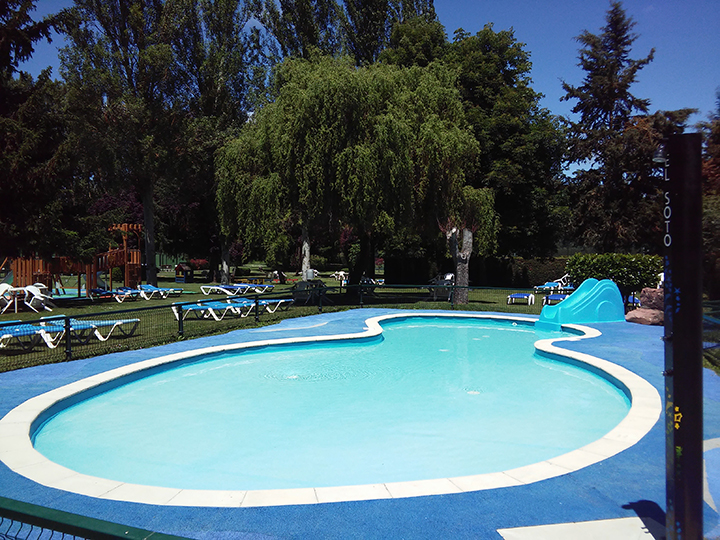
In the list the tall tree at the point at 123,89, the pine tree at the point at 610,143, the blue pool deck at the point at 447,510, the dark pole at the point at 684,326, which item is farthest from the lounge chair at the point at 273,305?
the pine tree at the point at 610,143

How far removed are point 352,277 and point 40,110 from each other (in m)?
14.1

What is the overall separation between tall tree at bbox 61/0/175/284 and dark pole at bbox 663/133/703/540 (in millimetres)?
27695

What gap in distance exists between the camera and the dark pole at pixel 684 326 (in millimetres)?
2879

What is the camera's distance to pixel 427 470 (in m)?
5.87

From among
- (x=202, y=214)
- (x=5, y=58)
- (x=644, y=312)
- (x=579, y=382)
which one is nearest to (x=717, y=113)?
(x=579, y=382)

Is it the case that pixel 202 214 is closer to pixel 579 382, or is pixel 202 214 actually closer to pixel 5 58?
pixel 5 58

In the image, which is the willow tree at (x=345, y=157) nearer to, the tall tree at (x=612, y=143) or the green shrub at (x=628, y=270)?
the green shrub at (x=628, y=270)

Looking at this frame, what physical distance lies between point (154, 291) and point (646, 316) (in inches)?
802

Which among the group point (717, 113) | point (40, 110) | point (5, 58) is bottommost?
point (717, 113)

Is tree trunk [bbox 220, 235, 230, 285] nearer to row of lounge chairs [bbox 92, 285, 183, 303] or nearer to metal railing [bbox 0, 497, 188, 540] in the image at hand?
row of lounge chairs [bbox 92, 285, 183, 303]

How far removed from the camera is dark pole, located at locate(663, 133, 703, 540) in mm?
2879

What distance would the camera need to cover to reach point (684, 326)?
2902mm

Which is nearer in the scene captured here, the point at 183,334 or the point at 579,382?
the point at 579,382

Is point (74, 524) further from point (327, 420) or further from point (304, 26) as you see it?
point (304, 26)
